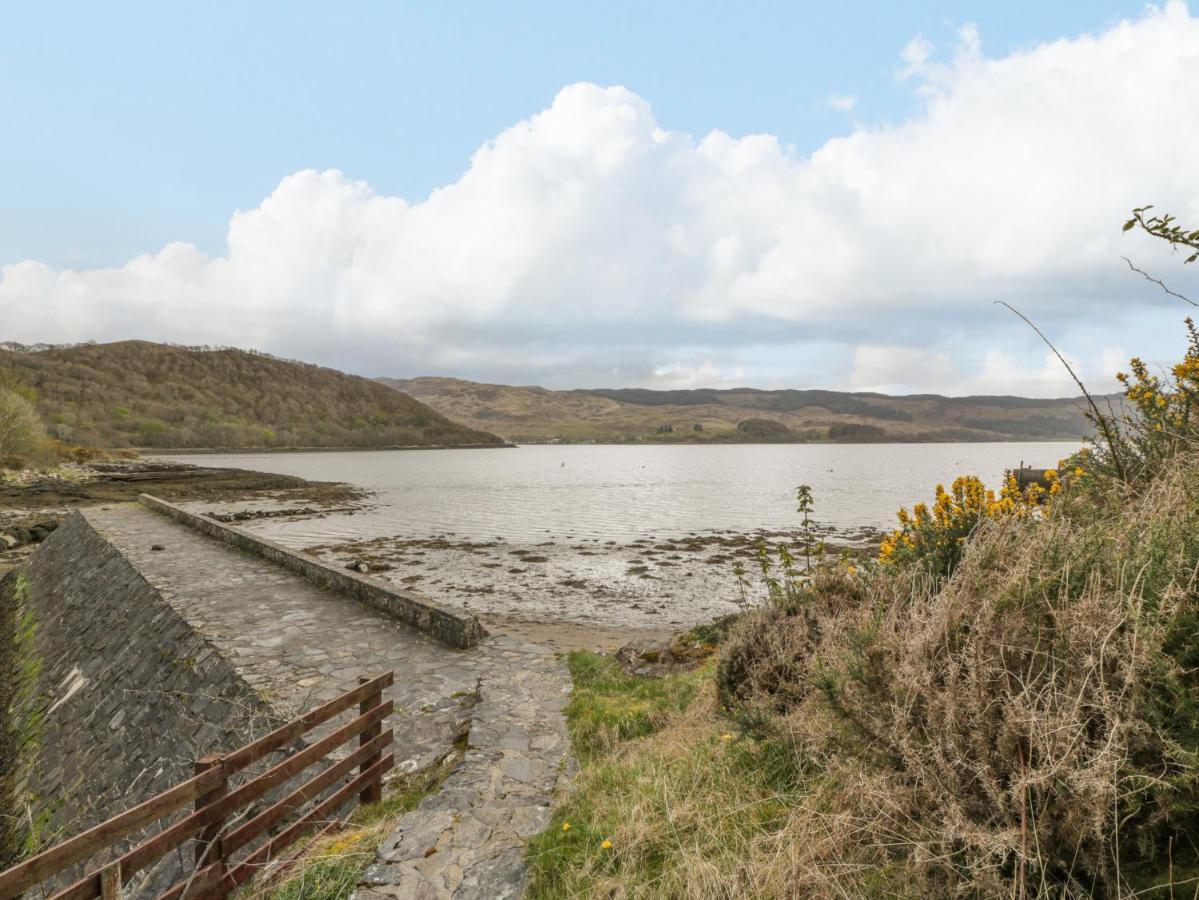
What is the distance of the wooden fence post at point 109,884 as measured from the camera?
9.64 ft

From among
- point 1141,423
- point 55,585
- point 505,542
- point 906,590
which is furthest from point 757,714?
point 505,542

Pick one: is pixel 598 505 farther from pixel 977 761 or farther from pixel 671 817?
pixel 977 761

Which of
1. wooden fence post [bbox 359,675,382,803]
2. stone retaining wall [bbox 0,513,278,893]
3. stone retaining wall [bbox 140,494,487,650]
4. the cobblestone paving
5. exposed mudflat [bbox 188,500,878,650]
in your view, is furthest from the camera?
exposed mudflat [bbox 188,500,878,650]

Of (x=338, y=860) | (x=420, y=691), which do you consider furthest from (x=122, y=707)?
(x=338, y=860)

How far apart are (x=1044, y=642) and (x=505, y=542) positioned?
25.9 m

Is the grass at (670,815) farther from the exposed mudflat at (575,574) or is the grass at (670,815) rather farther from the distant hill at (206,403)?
the distant hill at (206,403)

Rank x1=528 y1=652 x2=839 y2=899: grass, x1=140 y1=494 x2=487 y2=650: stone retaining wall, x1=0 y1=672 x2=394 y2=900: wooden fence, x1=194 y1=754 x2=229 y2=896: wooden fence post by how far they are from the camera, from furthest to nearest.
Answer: x1=140 y1=494 x2=487 y2=650: stone retaining wall → x1=194 y1=754 x2=229 y2=896: wooden fence post → x1=528 y1=652 x2=839 y2=899: grass → x1=0 y1=672 x2=394 y2=900: wooden fence

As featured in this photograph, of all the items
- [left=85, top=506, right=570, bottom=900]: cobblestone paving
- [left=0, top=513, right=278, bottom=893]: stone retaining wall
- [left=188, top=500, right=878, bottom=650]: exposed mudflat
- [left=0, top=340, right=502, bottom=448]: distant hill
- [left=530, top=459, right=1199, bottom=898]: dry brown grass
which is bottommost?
Result: [left=188, top=500, right=878, bottom=650]: exposed mudflat

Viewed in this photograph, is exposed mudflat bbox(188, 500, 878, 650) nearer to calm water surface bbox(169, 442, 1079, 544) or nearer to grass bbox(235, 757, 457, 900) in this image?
calm water surface bbox(169, 442, 1079, 544)

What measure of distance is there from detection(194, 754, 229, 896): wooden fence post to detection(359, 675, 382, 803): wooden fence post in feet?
4.21

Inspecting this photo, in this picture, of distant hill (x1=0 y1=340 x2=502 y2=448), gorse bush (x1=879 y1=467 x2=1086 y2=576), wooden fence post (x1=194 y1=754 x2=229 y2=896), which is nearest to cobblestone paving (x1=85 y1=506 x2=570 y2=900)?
wooden fence post (x1=194 y1=754 x2=229 y2=896)

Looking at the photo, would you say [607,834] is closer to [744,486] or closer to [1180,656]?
[1180,656]

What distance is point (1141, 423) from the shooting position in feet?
21.4

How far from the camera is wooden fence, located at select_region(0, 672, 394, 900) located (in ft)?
9.61
